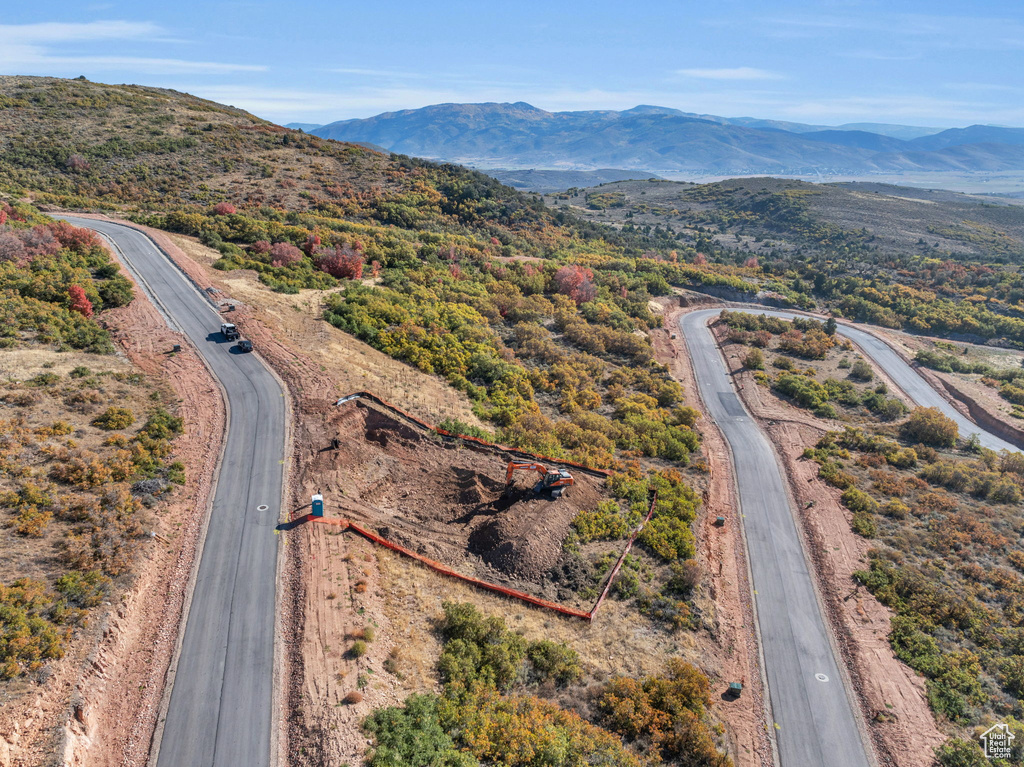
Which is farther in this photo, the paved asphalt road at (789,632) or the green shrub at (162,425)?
the green shrub at (162,425)

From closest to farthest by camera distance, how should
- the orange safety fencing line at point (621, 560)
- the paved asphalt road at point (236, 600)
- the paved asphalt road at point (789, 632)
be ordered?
the paved asphalt road at point (236, 600) → the paved asphalt road at point (789, 632) → the orange safety fencing line at point (621, 560)

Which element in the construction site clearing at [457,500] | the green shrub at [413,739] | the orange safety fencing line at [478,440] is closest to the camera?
the green shrub at [413,739]

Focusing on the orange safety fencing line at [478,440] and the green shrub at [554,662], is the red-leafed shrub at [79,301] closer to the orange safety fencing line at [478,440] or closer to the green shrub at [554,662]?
the orange safety fencing line at [478,440]

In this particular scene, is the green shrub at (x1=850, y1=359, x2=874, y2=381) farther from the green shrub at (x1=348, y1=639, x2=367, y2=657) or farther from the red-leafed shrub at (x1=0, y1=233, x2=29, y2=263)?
the red-leafed shrub at (x1=0, y1=233, x2=29, y2=263)

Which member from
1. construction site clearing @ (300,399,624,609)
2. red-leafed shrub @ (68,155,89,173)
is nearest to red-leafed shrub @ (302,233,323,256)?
construction site clearing @ (300,399,624,609)

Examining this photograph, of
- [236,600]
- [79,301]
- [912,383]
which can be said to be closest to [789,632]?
[236,600]

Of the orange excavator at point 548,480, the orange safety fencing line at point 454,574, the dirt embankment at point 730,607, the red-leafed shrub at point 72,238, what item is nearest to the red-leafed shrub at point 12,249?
the red-leafed shrub at point 72,238
